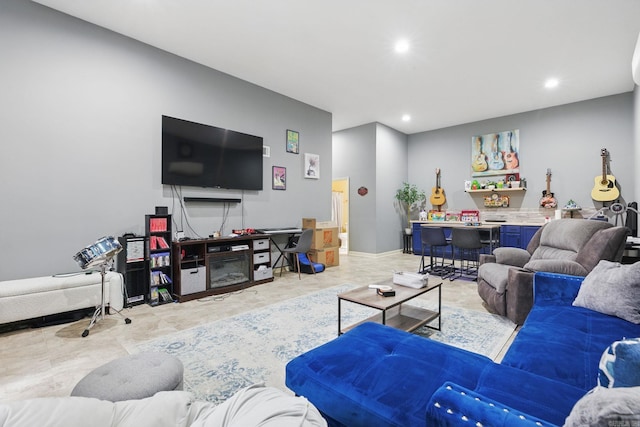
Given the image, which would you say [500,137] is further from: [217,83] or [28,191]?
[28,191]

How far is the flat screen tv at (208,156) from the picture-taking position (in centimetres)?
391

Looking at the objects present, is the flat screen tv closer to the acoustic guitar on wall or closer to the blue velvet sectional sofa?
the blue velvet sectional sofa

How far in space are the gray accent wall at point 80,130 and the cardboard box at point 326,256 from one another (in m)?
1.72

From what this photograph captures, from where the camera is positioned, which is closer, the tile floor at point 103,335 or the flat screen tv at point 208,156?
the tile floor at point 103,335

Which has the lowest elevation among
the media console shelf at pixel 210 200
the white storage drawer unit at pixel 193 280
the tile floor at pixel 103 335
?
the tile floor at pixel 103 335

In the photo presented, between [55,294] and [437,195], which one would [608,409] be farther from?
[437,195]

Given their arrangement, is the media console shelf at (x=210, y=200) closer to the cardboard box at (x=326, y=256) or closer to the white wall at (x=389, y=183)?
the cardboard box at (x=326, y=256)

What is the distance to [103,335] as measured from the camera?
2.63 metres

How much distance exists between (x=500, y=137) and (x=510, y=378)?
267 inches

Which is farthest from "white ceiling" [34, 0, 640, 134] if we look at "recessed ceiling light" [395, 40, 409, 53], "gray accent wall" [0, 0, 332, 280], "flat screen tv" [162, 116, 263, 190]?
"flat screen tv" [162, 116, 263, 190]

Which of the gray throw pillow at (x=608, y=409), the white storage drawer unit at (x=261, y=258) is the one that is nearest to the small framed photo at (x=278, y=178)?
the white storage drawer unit at (x=261, y=258)

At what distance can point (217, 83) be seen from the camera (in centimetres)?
449

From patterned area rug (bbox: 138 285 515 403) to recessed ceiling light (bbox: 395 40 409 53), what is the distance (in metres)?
3.17

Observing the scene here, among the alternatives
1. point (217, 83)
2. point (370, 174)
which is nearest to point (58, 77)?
point (217, 83)
